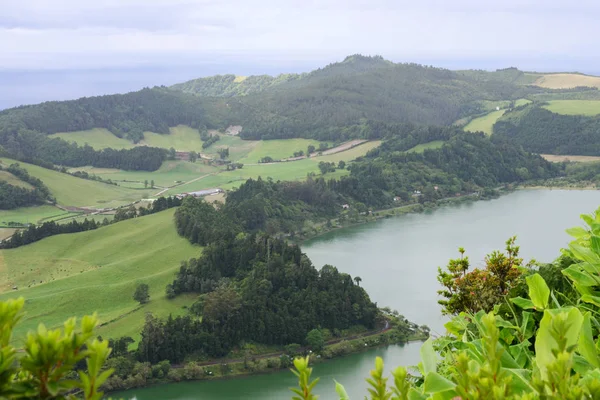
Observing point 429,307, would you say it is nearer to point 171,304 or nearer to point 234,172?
point 171,304

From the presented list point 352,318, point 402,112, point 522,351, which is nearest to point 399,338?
point 352,318

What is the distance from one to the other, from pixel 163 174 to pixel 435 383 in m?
50.5

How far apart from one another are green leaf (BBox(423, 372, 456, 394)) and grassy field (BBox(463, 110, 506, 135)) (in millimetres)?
67970

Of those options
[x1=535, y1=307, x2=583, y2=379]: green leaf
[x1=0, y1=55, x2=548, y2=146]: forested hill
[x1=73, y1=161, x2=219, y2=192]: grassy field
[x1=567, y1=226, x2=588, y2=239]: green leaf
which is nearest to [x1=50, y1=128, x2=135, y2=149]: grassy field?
[x1=0, y1=55, x2=548, y2=146]: forested hill

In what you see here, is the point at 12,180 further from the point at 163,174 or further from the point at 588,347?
the point at 588,347

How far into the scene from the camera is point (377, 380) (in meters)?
1.33

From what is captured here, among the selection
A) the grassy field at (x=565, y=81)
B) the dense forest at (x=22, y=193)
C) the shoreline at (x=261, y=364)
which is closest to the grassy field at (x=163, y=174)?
the dense forest at (x=22, y=193)

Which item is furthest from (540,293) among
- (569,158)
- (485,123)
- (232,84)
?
(232,84)

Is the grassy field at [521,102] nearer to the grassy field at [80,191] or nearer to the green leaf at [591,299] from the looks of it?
the grassy field at [80,191]

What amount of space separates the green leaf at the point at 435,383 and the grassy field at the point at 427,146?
52830 mm

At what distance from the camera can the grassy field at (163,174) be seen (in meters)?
48.4

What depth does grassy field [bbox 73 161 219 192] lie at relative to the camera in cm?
4844

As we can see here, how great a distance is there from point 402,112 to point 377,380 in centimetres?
7624

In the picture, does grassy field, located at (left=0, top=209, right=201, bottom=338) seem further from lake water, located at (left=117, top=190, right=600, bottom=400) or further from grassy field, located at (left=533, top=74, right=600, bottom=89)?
grassy field, located at (left=533, top=74, right=600, bottom=89)
